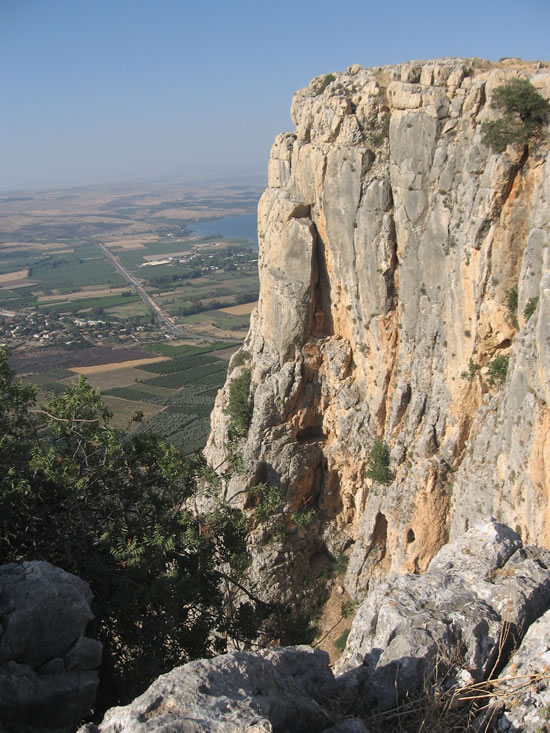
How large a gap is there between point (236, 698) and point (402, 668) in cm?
245

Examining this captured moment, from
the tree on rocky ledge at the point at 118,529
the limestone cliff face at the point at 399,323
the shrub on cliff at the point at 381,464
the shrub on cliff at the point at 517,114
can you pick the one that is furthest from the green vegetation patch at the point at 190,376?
the tree on rocky ledge at the point at 118,529

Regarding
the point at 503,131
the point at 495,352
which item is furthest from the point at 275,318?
the point at 503,131

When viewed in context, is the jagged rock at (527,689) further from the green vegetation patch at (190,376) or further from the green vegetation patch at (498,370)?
the green vegetation patch at (190,376)

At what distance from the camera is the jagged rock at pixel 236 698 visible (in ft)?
17.3

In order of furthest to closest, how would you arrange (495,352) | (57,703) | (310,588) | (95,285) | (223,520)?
1. (95,285)
2. (310,588)
3. (495,352)
4. (223,520)
5. (57,703)

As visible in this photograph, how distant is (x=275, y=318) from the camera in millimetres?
26656

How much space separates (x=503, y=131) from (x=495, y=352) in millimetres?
6698

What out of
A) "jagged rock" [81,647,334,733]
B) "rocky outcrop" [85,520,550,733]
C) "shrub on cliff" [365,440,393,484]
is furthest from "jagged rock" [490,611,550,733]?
"shrub on cliff" [365,440,393,484]

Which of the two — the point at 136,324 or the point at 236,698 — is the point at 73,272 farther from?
the point at 236,698

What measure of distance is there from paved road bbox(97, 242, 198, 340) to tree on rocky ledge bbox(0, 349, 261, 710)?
8553cm

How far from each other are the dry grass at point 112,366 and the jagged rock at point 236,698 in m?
76.5

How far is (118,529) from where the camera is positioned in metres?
12.3

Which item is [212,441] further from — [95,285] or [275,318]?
[95,285]

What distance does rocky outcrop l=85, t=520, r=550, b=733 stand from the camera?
558 centimetres
